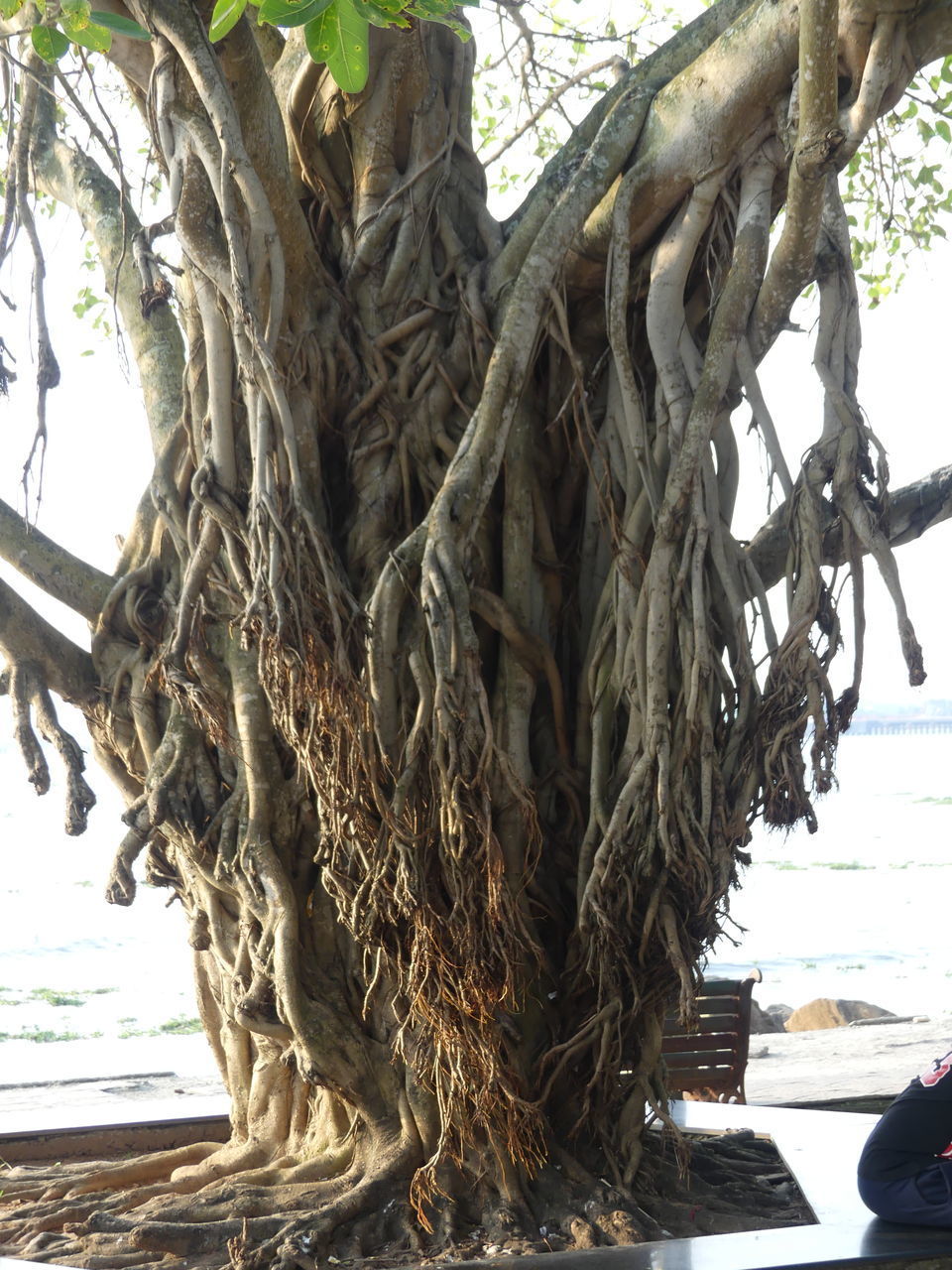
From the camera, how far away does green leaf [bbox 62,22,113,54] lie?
7.50 feet

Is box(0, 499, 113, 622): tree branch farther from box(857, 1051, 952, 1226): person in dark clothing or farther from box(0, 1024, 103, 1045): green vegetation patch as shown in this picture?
box(0, 1024, 103, 1045): green vegetation patch

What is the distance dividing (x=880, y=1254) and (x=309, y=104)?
2874 millimetres

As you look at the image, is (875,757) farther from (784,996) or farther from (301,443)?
(301,443)

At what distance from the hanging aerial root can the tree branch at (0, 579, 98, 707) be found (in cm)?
3

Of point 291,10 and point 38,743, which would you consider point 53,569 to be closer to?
point 38,743

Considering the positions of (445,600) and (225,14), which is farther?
(445,600)

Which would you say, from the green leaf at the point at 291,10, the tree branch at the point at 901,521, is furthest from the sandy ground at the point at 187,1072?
the green leaf at the point at 291,10

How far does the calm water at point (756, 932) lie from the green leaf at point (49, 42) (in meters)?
2.25

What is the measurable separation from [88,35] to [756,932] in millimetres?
14865

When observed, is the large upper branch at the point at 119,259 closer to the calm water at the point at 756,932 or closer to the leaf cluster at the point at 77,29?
the leaf cluster at the point at 77,29

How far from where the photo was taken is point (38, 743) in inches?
131

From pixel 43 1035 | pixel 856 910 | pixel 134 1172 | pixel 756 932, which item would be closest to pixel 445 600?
pixel 134 1172

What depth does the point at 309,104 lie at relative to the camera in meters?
3.27

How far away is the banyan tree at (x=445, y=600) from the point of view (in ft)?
9.21
